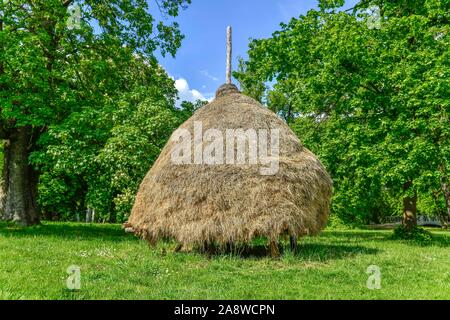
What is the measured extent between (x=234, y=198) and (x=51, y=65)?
11.8 metres

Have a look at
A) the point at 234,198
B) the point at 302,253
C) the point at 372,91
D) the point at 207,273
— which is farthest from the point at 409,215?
the point at 207,273

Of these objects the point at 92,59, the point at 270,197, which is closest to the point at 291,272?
the point at 270,197

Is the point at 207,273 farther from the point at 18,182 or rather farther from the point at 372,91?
the point at 372,91

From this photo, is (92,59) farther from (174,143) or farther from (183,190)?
(183,190)

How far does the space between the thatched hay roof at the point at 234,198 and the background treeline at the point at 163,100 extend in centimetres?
389

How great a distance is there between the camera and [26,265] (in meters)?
8.80

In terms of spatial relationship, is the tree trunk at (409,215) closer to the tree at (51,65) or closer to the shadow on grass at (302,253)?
the shadow on grass at (302,253)

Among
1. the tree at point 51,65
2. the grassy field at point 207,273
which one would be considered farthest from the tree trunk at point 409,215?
the tree at point 51,65

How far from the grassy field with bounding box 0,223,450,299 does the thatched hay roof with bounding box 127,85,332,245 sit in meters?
0.77

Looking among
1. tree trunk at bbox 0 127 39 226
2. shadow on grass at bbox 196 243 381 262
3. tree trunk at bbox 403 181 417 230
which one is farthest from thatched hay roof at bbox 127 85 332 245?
tree trunk at bbox 403 181 417 230

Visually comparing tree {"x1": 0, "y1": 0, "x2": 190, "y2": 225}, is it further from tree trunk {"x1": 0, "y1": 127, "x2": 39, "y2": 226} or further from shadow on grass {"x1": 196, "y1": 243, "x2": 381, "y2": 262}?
shadow on grass {"x1": 196, "y1": 243, "x2": 381, "y2": 262}

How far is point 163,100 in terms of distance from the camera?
1872 cm

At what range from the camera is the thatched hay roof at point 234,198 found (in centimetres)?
1049

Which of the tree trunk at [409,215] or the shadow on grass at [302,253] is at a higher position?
the tree trunk at [409,215]
